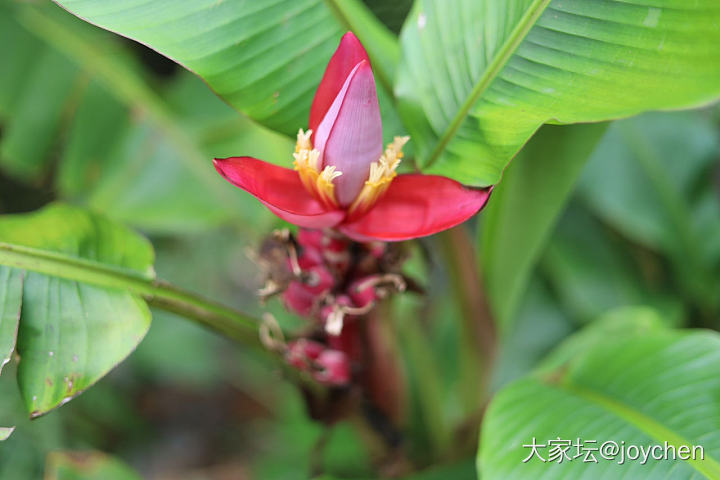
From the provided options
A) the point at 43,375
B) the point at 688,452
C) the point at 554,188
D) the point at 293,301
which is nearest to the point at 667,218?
the point at 554,188

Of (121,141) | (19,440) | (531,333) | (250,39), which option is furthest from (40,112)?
(531,333)

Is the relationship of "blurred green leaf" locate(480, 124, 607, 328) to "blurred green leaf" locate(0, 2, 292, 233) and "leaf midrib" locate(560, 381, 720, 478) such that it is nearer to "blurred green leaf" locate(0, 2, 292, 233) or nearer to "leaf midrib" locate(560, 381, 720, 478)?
"leaf midrib" locate(560, 381, 720, 478)

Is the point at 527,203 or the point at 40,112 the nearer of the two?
the point at 527,203

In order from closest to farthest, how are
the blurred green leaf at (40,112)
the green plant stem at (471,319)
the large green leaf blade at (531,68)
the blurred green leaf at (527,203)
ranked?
the large green leaf blade at (531,68) → the blurred green leaf at (527,203) → the green plant stem at (471,319) → the blurred green leaf at (40,112)

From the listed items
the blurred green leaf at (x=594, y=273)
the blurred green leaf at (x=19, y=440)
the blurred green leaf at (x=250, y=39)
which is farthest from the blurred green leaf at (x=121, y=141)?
the blurred green leaf at (x=594, y=273)

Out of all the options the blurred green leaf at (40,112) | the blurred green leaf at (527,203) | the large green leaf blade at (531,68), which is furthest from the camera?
the blurred green leaf at (40,112)

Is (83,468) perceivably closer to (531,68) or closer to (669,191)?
(531,68)

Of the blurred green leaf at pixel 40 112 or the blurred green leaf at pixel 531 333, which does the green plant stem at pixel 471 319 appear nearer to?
the blurred green leaf at pixel 531 333

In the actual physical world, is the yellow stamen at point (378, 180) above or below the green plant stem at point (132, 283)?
above
